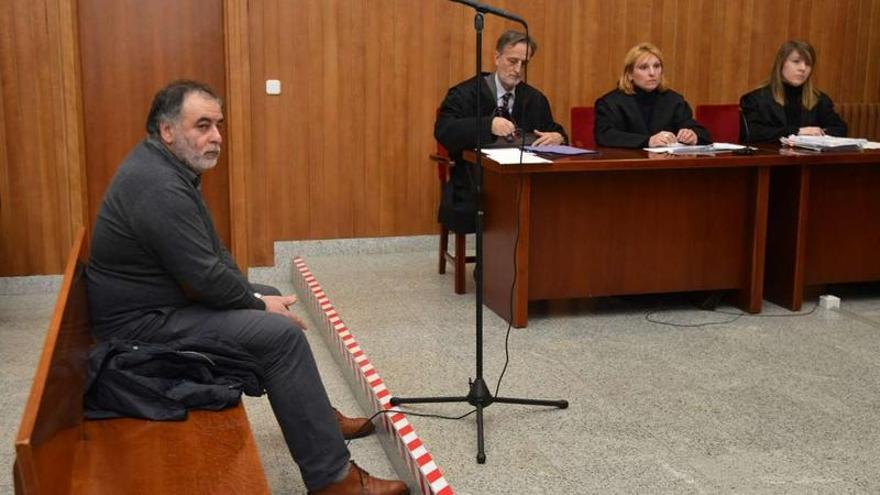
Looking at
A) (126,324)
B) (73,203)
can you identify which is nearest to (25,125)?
(73,203)

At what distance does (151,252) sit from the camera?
→ 8.90ft

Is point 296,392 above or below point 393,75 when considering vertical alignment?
below

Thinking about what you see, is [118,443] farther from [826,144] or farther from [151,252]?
[826,144]

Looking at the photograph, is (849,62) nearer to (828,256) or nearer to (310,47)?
(828,256)

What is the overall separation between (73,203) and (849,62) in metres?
5.23

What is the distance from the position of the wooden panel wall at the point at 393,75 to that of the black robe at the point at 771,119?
47.6 inches

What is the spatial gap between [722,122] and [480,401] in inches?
118

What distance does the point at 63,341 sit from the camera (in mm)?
2152

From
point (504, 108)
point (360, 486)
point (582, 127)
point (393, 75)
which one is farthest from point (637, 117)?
point (360, 486)

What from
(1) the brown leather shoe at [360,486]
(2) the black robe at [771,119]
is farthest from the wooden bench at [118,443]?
(2) the black robe at [771,119]

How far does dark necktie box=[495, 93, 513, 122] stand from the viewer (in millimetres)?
5219

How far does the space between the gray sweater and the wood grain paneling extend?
3.03 metres

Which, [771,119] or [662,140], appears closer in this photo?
[662,140]

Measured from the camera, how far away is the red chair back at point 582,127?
219 inches
